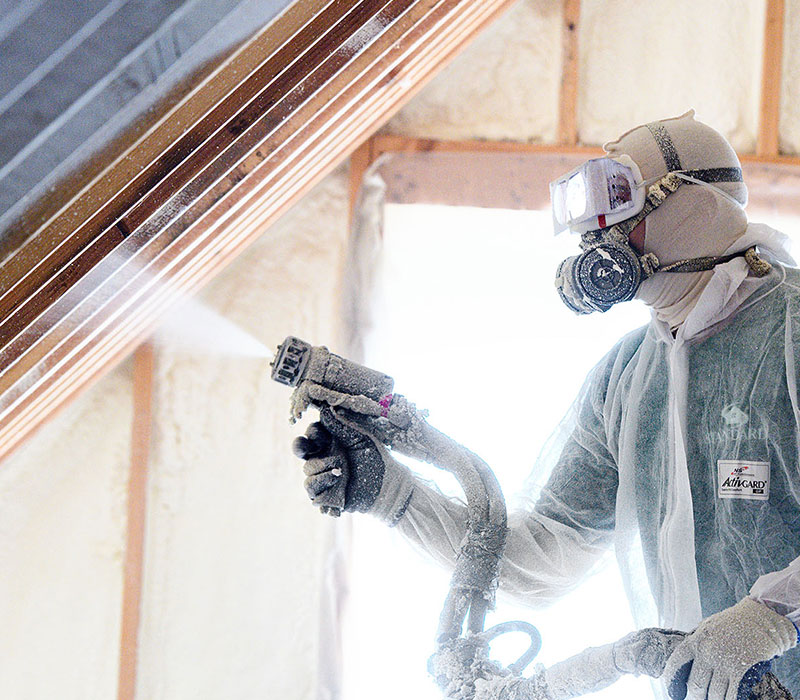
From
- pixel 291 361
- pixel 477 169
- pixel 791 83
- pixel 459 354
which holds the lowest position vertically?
pixel 291 361

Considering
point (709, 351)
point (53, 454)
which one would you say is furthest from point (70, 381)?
point (709, 351)

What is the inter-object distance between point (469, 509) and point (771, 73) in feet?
7.13

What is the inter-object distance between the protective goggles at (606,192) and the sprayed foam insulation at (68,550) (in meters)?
1.84

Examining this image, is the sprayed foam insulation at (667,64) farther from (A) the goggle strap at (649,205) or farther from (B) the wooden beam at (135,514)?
(B) the wooden beam at (135,514)

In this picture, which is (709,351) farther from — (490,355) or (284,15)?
(490,355)

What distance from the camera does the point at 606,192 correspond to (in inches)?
59.5

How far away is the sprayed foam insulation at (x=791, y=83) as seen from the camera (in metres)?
2.85

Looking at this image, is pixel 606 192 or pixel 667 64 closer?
pixel 606 192

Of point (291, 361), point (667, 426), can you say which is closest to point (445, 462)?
point (291, 361)

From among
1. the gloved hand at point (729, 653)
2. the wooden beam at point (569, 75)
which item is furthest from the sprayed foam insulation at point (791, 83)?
the gloved hand at point (729, 653)

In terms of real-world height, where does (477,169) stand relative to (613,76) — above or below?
below

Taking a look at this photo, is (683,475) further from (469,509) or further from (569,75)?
(569,75)

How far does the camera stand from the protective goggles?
4.96 ft

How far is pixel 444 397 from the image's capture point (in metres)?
2.76
